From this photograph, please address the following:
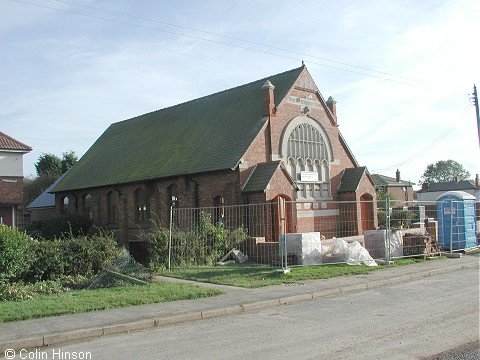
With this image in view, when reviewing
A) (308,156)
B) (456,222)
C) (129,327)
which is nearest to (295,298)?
(129,327)

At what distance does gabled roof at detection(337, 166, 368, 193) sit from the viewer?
88.7 feet

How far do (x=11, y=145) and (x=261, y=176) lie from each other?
16720mm

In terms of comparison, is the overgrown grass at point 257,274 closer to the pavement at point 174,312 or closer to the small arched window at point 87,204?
the pavement at point 174,312

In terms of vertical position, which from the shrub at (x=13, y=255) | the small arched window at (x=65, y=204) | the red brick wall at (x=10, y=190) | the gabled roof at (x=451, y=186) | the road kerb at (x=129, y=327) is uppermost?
the gabled roof at (x=451, y=186)

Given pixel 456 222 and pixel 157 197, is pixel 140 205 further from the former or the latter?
pixel 456 222

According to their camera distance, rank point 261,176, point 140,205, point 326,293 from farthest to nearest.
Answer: point 140,205 < point 261,176 < point 326,293

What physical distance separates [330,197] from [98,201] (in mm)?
15362

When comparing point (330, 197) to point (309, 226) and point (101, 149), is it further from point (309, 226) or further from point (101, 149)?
point (101, 149)

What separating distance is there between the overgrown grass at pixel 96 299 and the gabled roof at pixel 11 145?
19.3 m

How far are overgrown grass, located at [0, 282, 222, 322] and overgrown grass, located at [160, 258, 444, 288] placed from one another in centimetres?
158

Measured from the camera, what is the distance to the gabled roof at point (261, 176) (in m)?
21.8

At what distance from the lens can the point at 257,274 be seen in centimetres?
1573

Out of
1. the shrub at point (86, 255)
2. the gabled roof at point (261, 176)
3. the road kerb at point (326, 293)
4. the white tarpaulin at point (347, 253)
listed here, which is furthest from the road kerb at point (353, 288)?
the gabled roof at point (261, 176)

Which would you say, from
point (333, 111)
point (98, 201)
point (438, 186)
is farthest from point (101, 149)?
point (438, 186)
